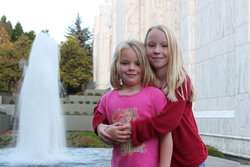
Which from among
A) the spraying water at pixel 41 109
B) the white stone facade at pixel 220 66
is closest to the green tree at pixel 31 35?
the white stone facade at pixel 220 66

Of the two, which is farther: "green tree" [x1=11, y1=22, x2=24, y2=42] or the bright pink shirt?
"green tree" [x1=11, y1=22, x2=24, y2=42]

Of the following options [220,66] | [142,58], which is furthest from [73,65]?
[142,58]

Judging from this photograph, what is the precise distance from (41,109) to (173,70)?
22.6 feet

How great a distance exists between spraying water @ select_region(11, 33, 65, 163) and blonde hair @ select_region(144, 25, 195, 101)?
5657 millimetres

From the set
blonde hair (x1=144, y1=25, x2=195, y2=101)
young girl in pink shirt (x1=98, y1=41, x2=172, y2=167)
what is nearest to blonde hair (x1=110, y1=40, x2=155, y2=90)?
young girl in pink shirt (x1=98, y1=41, x2=172, y2=167)

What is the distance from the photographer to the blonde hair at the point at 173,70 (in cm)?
204

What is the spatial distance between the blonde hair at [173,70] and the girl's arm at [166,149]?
9.0 inches

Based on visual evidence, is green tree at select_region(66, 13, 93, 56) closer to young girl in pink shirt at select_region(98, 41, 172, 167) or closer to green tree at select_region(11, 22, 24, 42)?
green tree at select_region(11, 22, 24, 42)

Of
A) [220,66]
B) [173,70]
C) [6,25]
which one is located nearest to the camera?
[173,70]

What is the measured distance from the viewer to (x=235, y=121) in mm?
9359

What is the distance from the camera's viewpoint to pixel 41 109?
8.55 m

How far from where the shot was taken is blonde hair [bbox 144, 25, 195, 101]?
6.70ft

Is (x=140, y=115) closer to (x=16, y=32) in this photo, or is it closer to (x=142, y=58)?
(x=142, y=58)

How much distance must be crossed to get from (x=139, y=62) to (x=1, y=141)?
1158 cm
